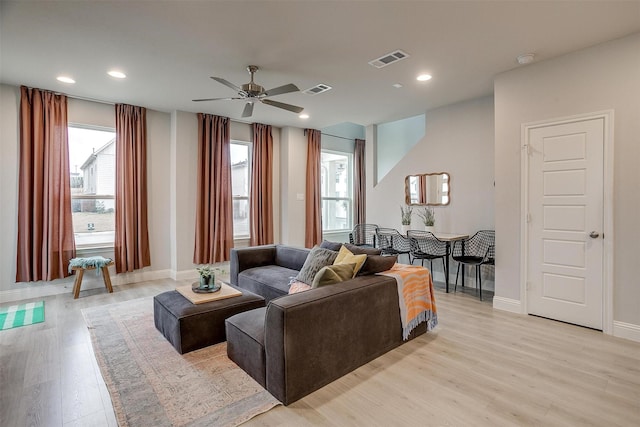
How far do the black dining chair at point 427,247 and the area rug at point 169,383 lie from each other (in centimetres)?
325

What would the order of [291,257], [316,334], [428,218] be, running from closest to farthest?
[316,334], [291,257], [428,218]

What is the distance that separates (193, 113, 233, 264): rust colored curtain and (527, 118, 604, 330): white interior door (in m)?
4.73

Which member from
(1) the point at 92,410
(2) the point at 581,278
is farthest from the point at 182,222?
(2) the point at 581,278

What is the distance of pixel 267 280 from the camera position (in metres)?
3.81

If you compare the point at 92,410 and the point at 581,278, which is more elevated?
the point at 581,278

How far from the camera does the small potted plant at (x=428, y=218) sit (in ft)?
17.1

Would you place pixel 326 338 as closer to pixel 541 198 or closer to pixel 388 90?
pixel 541 198

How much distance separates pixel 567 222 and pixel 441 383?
7.78ft

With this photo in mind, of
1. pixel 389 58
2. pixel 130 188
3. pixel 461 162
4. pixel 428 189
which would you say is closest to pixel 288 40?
pixel 389 58

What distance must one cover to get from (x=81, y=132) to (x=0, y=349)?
3.31 meters

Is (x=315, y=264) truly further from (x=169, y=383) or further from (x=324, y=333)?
(x=169, y=383)

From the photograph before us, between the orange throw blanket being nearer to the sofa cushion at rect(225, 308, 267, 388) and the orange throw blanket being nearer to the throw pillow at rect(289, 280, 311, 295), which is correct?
the throw pillow at rect(289, 280, 311, 295)

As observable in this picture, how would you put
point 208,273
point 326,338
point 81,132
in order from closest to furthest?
point 326,338 → point 208,273 → point 81,132

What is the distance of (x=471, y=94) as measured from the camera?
15.2 feet
